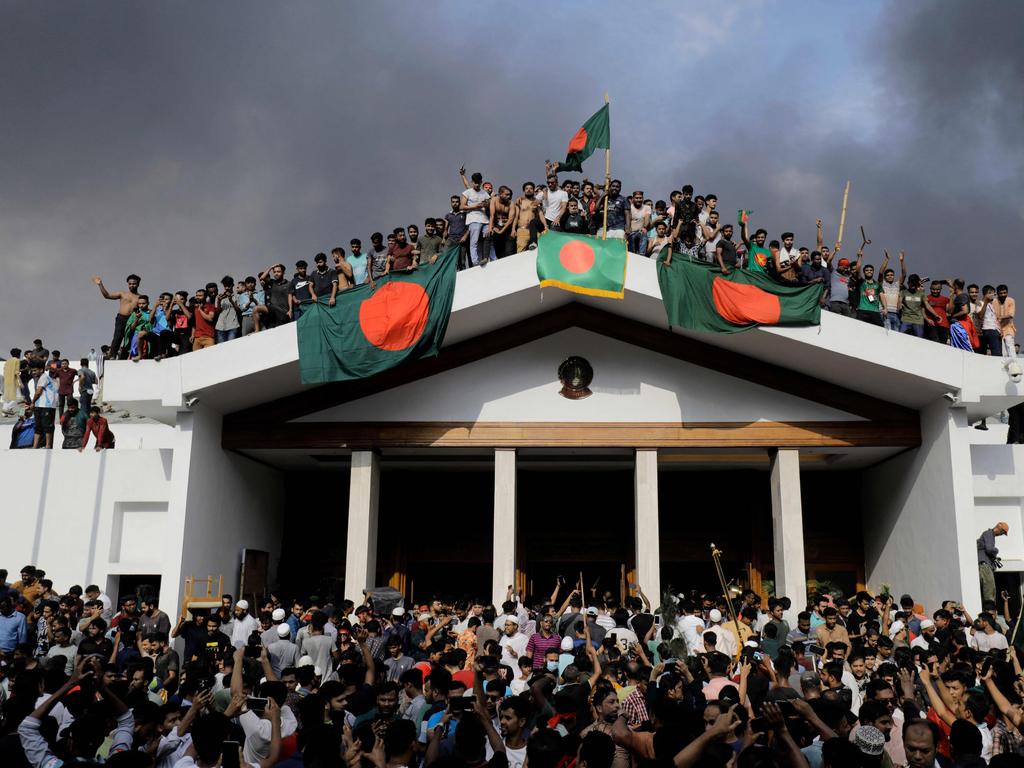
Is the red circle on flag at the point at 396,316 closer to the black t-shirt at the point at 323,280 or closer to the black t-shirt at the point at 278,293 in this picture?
the black t-shirt at the point at 323,280

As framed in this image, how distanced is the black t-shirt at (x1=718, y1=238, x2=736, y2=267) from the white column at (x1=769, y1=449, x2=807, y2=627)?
3172 millimetres

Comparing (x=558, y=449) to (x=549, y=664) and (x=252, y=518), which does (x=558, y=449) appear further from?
(x=549, y=664)

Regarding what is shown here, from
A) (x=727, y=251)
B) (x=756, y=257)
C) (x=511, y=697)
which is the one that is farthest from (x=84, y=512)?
(x=511, y=697)

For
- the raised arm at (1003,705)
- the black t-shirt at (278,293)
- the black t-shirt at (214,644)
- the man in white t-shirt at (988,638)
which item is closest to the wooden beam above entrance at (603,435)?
the black t-shirt at (278,293)

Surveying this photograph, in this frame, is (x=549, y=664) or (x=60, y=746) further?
(x=549, y=664)

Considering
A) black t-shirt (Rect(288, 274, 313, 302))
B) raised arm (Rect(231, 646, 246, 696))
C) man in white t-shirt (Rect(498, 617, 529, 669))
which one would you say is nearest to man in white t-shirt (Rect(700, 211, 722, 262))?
black t-shirt (Rect(288, 274, 313, 302))

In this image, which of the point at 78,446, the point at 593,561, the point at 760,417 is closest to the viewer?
the point at 760,417

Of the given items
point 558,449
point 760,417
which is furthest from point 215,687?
point 760,417

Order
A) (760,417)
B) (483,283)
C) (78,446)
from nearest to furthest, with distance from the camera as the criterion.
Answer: (483,283)
(760,417)
(78,446)

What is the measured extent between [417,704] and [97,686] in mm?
1994

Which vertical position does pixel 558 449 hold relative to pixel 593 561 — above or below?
above

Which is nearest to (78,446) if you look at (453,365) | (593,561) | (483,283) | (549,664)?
(453,365)

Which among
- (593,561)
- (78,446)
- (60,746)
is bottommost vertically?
(60,746)

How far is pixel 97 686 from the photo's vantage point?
5.64m
